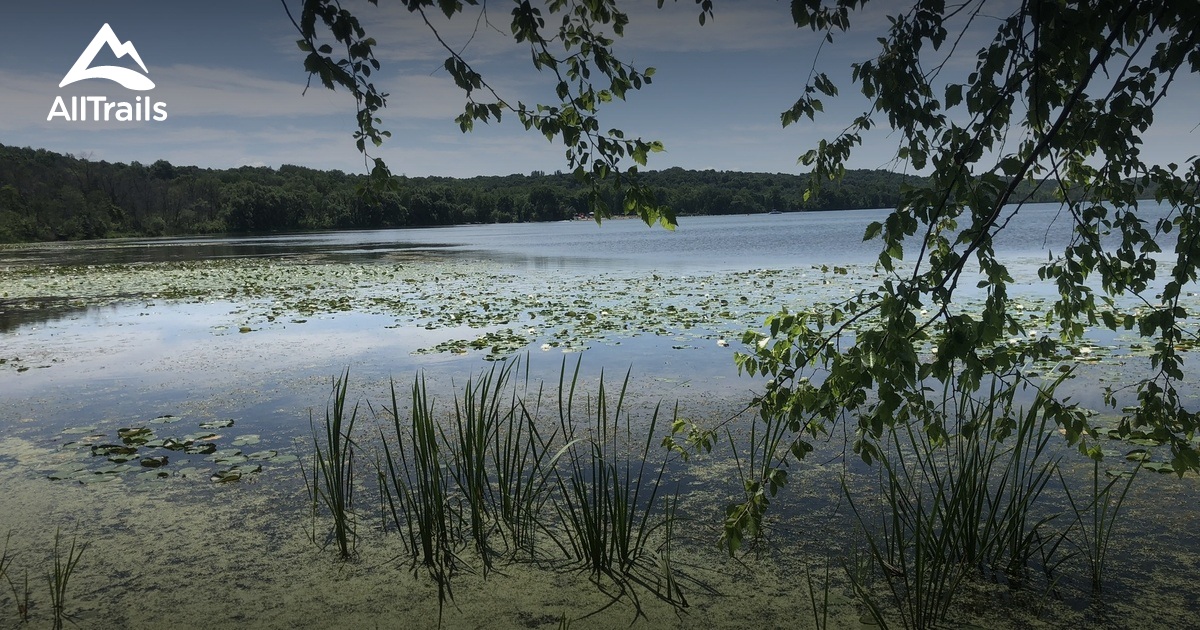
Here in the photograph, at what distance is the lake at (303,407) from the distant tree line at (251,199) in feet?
189

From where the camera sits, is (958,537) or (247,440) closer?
(958,537)

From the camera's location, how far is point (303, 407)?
6.51m

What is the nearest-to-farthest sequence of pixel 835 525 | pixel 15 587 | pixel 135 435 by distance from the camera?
1. pixel 15 587
2. pixel 835 525
3. pixel 135 435

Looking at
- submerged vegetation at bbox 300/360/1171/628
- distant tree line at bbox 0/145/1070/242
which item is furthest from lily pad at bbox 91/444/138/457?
distant tree line at bbox 0/145/1070/242

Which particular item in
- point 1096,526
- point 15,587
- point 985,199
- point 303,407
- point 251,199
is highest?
point 251,199

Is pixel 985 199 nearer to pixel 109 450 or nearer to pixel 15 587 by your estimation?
pixel 15 587

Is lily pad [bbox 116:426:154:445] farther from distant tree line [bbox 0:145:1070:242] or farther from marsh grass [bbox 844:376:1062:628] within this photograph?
distant tree line [bbox 0:145:1070:242]

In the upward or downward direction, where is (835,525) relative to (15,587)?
upward

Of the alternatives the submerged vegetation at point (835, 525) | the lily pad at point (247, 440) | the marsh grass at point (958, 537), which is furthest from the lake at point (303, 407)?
the marsh grass at point (958, 537)

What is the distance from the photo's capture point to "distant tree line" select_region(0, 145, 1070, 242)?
73875 millimetres

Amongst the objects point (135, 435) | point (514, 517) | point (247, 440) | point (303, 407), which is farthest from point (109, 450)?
point (514, 517)

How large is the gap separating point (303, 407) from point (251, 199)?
84.2m

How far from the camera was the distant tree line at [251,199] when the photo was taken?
73875mm

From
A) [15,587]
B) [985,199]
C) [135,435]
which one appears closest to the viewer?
[985,199]
